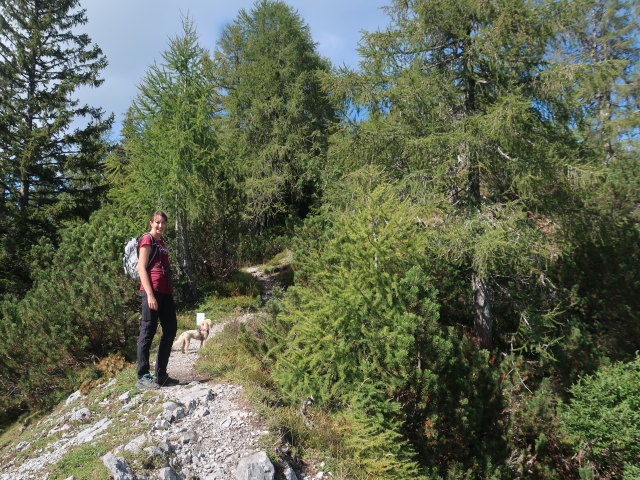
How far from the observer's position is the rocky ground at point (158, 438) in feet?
11.5

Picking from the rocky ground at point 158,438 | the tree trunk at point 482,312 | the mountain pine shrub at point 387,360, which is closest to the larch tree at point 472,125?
the tree trunk at point 482,312

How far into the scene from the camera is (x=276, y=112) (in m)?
15.4

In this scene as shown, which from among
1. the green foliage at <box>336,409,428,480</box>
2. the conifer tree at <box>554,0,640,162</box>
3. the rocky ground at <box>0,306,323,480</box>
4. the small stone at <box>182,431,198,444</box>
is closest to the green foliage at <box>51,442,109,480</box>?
the rocky ground at <box>0,306,323,480</box>

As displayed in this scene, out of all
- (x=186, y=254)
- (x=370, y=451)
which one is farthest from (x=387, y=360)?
(x=186, y=254)

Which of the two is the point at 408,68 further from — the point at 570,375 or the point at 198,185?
the point at 570,375

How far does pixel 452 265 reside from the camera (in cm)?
802

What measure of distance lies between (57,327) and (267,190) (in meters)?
9.06

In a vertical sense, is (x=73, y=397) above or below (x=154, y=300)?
below

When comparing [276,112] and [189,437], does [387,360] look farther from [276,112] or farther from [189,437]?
[276,112]

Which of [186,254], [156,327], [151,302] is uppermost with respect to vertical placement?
[186,254]

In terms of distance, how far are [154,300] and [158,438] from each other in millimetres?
1406

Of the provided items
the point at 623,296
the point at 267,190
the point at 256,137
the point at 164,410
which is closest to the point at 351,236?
the point at 164,410

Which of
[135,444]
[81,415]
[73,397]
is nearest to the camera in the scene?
[135,444]

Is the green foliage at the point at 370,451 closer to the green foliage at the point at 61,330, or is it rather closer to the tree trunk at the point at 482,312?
the tree trunk at the point at 482,312
